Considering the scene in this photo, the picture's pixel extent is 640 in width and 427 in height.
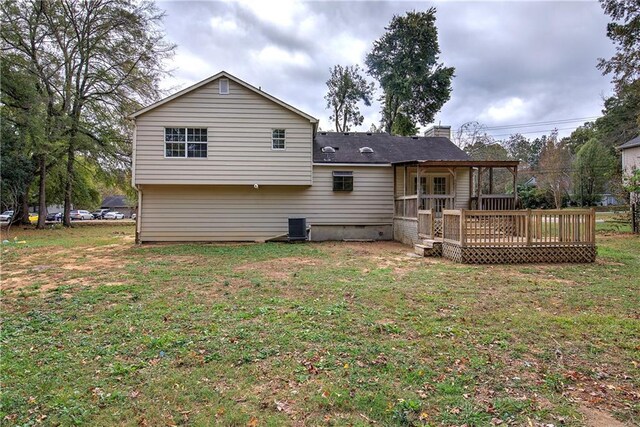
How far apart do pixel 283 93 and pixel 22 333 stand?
71.6 feet

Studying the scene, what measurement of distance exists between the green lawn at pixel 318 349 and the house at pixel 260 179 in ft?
20.8

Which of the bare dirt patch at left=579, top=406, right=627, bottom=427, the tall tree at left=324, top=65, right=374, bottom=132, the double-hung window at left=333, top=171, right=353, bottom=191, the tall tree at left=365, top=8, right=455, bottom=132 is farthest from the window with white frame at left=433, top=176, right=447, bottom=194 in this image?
the tall tree at left=324, top=65, right=374, bottom=132

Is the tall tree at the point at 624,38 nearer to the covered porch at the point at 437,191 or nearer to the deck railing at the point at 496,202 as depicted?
the covered porch at the point at 437,191

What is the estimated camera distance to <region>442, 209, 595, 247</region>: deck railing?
9586 mm

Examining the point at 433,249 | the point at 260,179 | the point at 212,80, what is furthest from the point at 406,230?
the point at 212,80

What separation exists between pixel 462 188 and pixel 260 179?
882 centimetres

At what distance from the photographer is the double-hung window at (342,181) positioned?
1493 cm

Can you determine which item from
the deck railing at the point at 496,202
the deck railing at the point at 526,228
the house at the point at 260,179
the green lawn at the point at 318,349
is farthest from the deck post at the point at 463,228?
the deck railing at the point at 496,202

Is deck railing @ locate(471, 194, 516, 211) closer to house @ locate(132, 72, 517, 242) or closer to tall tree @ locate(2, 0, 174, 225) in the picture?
house @ locate(132, 72, 517, 242)

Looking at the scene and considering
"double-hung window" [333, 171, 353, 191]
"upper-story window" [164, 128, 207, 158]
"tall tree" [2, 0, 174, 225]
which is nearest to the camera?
"upper-story window" [164, 128, 207, 158]

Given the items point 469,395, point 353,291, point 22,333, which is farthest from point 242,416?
point 353,291

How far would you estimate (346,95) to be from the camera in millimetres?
33938

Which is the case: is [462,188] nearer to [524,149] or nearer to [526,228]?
[526,228]

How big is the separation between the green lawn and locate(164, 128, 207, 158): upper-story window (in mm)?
6876
